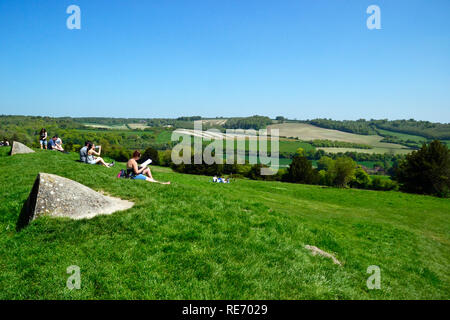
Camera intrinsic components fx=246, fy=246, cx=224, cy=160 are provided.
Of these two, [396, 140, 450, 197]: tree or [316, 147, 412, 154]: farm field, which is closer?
[396, 140, 450, 197]: tree

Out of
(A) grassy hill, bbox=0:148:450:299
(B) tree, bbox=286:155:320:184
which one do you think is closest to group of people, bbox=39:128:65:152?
(A) grassy hill, bbox=0:148:450:299

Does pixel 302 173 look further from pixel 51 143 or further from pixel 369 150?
pixel 369 150

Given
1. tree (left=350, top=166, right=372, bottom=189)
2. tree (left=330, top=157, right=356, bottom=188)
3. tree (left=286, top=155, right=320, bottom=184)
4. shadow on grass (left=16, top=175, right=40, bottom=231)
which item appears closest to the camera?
shadow on grass (left=16, top=175, right=40, bottom=231)

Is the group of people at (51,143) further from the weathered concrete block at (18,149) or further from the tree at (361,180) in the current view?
the tree at (361,180)

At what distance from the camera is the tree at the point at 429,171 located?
50969 millimetres

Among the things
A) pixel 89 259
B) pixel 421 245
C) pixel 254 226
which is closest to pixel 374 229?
pixel 421 245

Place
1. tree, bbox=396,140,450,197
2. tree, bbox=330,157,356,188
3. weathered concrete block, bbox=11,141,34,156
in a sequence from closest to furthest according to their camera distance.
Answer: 1. weathered concrete block, bbox=11,141,34,156
2. tree, bbox=396,140,450,197
3. tree, bbox=330,157,356,188

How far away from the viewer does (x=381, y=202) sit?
1318 inches

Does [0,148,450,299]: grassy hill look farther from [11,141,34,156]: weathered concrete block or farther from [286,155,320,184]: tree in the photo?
[286,155,320,184]: tree

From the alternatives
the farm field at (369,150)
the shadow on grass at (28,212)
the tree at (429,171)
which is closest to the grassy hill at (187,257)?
the shadow on grass at (28,212)

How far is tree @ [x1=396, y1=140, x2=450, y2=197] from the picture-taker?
2007 inches

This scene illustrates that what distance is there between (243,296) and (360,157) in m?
173

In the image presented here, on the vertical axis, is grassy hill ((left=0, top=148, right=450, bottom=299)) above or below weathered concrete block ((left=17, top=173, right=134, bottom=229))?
below
